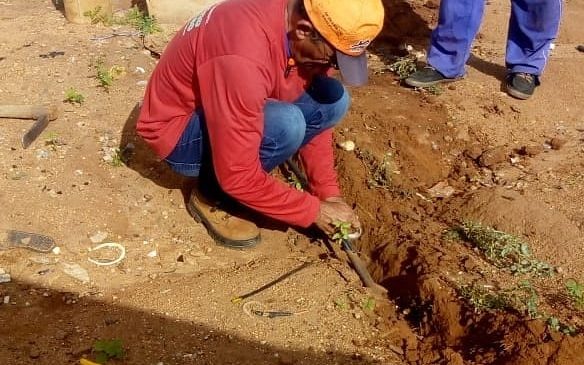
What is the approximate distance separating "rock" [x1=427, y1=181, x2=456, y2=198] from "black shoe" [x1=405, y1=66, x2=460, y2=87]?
1000 millimetres

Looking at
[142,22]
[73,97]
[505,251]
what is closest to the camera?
[505,251]

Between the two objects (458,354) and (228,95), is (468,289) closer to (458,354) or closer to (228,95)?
(458,354)

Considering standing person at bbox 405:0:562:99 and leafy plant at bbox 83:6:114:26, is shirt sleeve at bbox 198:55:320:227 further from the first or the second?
leafy plant at bbox 83:6:114:26

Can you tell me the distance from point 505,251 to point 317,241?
95 centimetres

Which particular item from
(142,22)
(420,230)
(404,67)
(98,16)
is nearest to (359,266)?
(420,230)

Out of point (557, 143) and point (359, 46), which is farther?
point (557, 143)

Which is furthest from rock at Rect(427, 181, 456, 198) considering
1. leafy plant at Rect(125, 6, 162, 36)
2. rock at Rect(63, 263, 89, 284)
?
leafy plant at Rect(125, 6, 162, 36)

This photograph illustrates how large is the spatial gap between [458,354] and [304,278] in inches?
32.4

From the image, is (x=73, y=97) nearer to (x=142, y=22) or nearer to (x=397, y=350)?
(x=142, y=22)

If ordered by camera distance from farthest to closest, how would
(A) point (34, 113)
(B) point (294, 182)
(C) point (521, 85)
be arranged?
(C) point (521, 85), (A) point (34, 113), (B) point (294, 182)

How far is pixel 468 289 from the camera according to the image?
3164 mm

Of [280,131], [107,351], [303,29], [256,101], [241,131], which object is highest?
[303,29]

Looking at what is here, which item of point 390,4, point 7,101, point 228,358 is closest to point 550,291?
point 228,358

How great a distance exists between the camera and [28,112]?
14.5 ft
